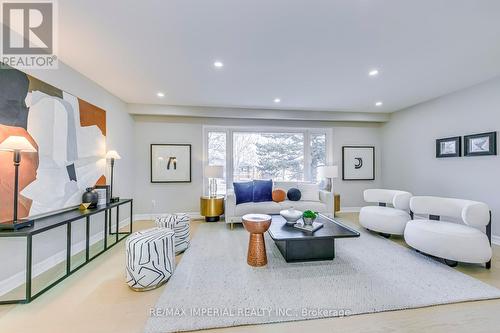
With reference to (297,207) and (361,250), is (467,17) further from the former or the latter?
(297,207)

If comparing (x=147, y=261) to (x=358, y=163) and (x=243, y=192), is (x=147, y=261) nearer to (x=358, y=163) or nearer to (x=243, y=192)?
(x=243, y=192)

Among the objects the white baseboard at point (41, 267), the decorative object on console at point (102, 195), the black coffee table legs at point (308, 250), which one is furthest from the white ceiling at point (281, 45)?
the white baseboard at point (41, 267)

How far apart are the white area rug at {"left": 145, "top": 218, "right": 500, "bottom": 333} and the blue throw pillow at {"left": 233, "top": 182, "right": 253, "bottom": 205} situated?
1472 millimetres

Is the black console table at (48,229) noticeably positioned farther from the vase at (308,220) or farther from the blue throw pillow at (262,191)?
the vase at (308,220)

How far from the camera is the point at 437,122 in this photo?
4.15 metres

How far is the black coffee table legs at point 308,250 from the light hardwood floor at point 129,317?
38.1 inches

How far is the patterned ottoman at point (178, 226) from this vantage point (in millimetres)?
2922

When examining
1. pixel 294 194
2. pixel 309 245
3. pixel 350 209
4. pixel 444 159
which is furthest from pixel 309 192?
pixel 444 159

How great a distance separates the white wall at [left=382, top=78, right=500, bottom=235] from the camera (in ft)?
10.9

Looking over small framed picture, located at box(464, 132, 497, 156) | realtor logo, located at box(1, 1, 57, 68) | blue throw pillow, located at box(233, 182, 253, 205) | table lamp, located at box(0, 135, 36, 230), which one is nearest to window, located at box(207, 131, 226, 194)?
A: blue throw pillow, located at box(233, 182, 253, 205)

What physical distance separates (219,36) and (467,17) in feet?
7.56

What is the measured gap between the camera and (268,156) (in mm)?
5309

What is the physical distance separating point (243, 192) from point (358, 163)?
3253mm

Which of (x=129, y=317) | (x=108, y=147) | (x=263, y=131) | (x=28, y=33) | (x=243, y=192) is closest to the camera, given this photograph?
(x=129, y=317)
